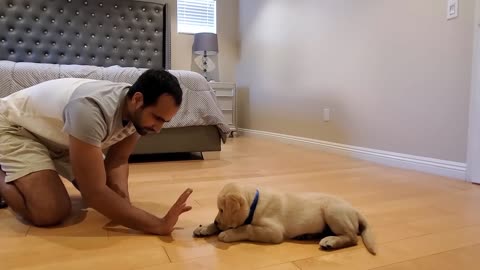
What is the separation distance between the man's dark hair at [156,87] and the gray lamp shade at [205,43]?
3.52m

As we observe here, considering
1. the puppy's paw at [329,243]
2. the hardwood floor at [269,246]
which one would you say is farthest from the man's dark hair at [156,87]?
the puppy's paw at [329,243]

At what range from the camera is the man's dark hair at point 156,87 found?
3.63 ft

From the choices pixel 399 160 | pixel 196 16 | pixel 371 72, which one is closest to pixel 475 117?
pixel 399 160

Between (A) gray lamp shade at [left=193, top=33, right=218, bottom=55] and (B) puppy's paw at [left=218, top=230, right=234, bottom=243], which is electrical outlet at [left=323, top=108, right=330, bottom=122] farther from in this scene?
(B) puppy's paw at [left=218, top=230, right=234, bottom=243]

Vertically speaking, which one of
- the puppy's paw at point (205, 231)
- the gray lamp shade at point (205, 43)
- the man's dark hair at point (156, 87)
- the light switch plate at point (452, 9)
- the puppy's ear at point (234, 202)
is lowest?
the puppy's paw at point (205, 231)

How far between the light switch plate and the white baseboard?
2.89ft

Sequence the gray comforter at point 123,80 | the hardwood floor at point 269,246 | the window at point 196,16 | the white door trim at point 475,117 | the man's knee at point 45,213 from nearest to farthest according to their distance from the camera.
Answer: the hardwood floor at point 269,246 < the man's knee at point 45,213 < the white door trim at point 475,117 < the gray comforter at point 123,80 < the window at point 196,16

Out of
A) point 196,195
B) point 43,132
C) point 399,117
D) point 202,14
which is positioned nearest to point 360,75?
point 399,117

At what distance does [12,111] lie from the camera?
Answer: 144 cm

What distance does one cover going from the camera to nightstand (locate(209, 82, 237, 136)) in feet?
15.0

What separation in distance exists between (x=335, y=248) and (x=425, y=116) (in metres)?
1.66

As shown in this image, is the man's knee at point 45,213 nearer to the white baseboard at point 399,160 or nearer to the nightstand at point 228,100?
the white baseboard at point 399,160

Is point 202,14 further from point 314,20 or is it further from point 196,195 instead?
point 196,195

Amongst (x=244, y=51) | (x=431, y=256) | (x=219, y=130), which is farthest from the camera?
(x=244, y=51)
